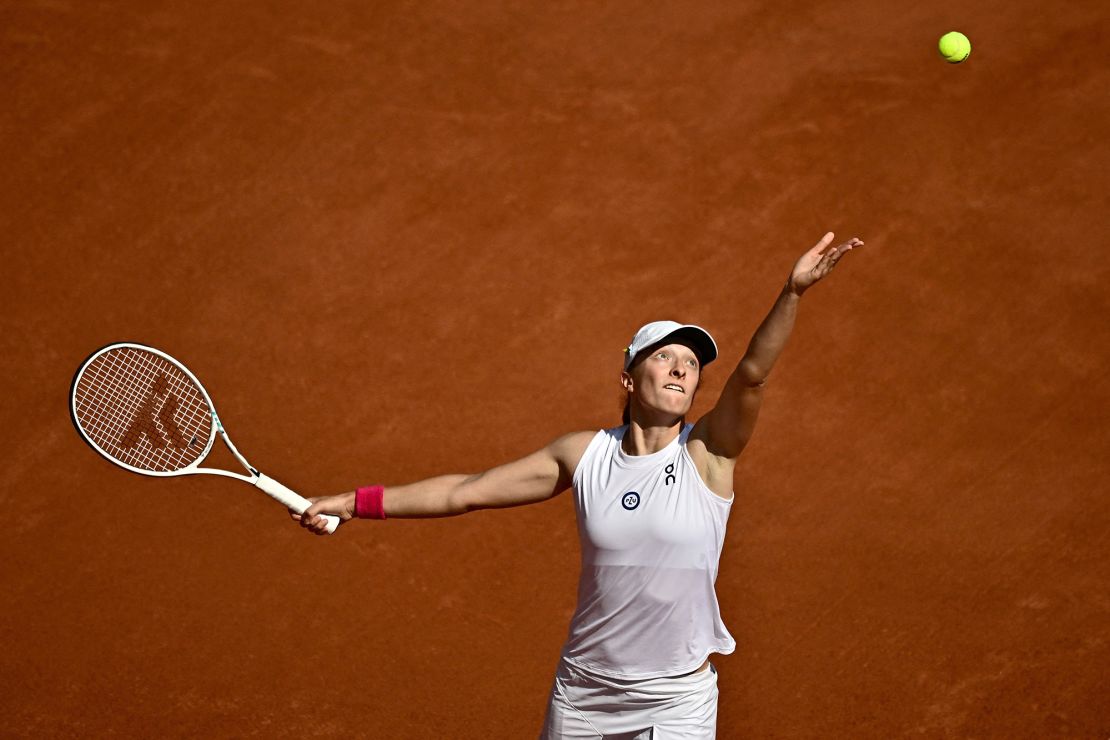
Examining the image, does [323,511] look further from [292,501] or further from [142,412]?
[142,412]

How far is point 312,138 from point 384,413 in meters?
1.99

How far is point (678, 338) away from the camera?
397 cm

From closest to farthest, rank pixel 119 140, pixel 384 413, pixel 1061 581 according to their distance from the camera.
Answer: pixel 1061 581 < pixel 384 413 < pixel 119 140

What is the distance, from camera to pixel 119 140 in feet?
25.4

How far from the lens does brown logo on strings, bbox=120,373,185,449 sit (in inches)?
210

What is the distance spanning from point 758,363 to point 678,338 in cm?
42

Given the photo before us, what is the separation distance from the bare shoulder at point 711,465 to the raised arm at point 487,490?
1.35ft

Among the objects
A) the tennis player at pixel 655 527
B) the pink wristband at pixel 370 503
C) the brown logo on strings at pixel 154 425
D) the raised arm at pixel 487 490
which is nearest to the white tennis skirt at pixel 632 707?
the tennis player at pixel 655 527

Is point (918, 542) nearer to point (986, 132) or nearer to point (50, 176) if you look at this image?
point (986, 132)

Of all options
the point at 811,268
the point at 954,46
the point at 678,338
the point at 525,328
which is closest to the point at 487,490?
the point at 678,338

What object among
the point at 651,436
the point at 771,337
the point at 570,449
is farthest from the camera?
the point at 570,449

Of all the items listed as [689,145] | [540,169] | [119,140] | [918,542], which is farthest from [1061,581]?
[119,140]

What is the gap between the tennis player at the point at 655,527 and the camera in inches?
147

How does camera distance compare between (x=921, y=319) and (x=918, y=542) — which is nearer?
(x=918, y=542)
